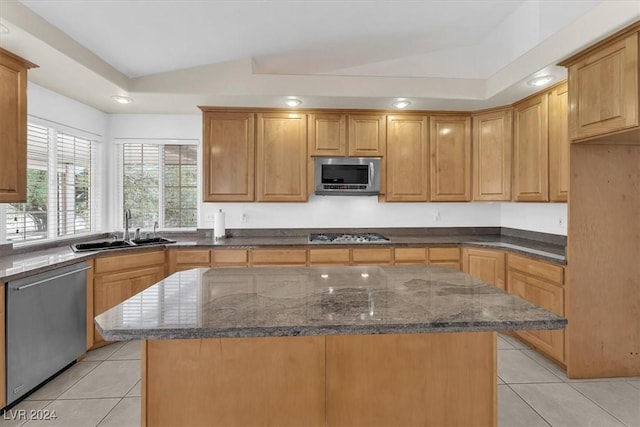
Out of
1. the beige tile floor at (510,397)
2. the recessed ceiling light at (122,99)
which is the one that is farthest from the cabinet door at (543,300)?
the recessed ceiling light at (122,99)

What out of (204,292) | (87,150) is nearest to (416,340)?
(204,292)

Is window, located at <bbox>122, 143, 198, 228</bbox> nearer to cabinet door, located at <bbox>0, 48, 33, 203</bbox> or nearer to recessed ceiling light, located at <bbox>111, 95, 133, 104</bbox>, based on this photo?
recessed ceiling light, located at <bbox>111, 95, 133, 104</bbox>

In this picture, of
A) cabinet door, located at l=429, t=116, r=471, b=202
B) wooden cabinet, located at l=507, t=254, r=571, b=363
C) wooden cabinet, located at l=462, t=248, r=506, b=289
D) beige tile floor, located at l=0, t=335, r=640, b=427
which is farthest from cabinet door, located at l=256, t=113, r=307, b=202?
wooden cabinet, located at l=507, t=254, r=571, b=363

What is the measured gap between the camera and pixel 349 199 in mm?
4203

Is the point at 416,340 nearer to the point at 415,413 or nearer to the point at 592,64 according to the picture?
the point at 415,413

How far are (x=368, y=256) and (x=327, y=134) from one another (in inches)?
56.1

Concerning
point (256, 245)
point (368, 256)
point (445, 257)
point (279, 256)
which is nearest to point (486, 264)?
point (445, 257)

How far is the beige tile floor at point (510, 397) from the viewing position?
212cm

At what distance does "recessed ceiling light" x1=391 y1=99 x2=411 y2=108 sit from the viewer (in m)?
3.52

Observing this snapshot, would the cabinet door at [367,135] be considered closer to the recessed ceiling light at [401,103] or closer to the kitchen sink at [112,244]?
the recessed ceiling light at [401,103]

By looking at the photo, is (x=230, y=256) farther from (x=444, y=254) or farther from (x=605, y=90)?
(x=605, y=90)

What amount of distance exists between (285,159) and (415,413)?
2924mm

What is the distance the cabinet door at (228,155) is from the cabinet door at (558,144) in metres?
2.94

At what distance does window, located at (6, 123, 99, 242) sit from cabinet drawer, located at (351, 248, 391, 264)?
9.90ft
